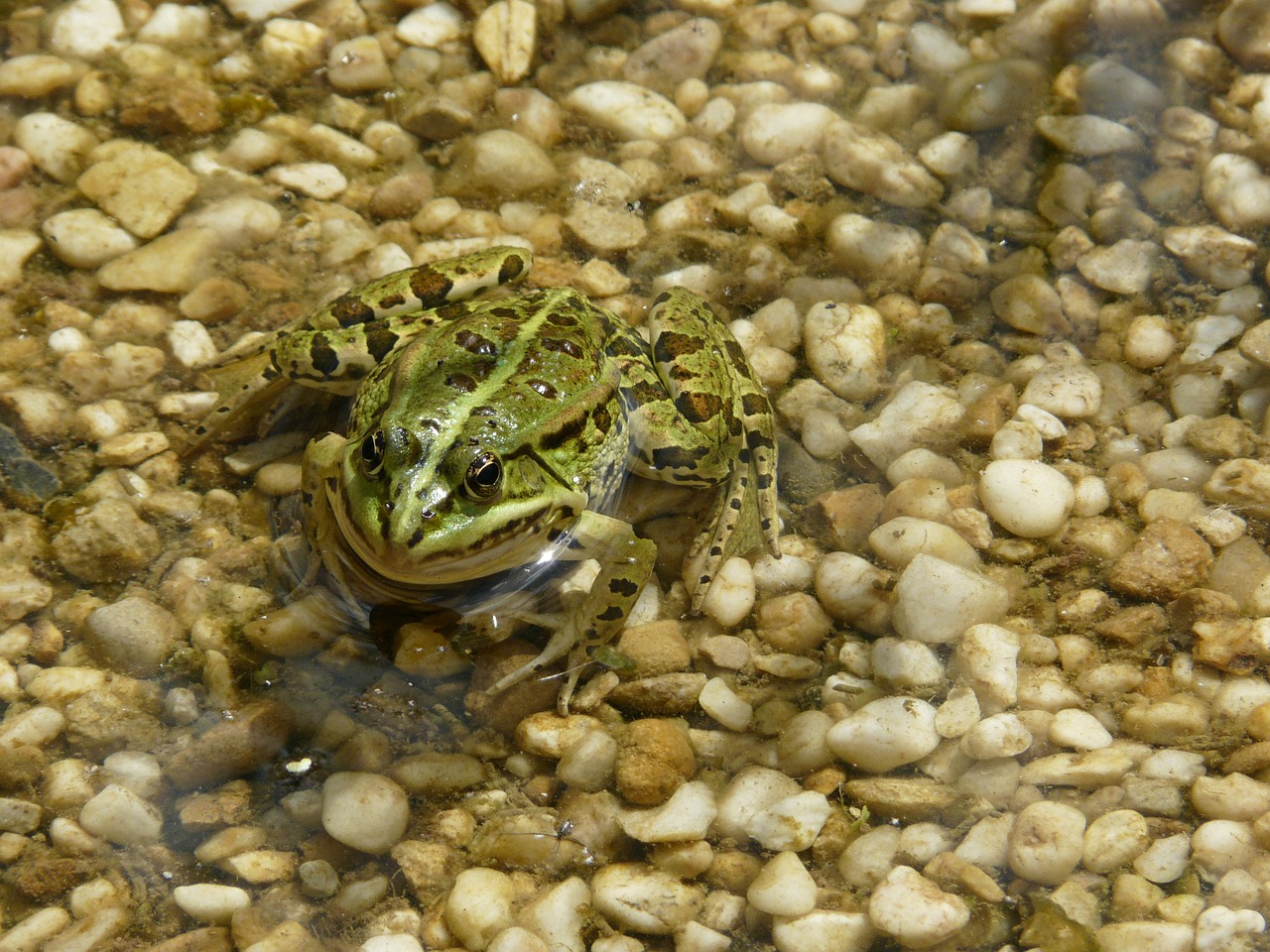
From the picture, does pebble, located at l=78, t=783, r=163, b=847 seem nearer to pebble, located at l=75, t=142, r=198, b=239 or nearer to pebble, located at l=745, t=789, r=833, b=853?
pebble, located at l=745, t=789, r=833, b=853

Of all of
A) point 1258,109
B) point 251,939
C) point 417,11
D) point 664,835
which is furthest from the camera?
point 417,11

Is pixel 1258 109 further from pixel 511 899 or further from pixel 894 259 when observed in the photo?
pixel 511 899

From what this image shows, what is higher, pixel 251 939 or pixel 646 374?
pixel 646 374

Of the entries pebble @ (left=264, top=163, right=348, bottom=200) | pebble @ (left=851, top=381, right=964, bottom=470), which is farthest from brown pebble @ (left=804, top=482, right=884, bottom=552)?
pebble @ (left=264, top=163, right=348, bottom=200)

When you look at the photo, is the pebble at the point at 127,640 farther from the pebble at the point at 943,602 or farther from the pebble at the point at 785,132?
the pebble at the point at 785,132

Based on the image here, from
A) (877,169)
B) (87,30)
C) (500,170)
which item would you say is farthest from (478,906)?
(87,30)

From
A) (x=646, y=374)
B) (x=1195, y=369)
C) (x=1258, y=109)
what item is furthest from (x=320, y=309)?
(x=1258, y=109)
